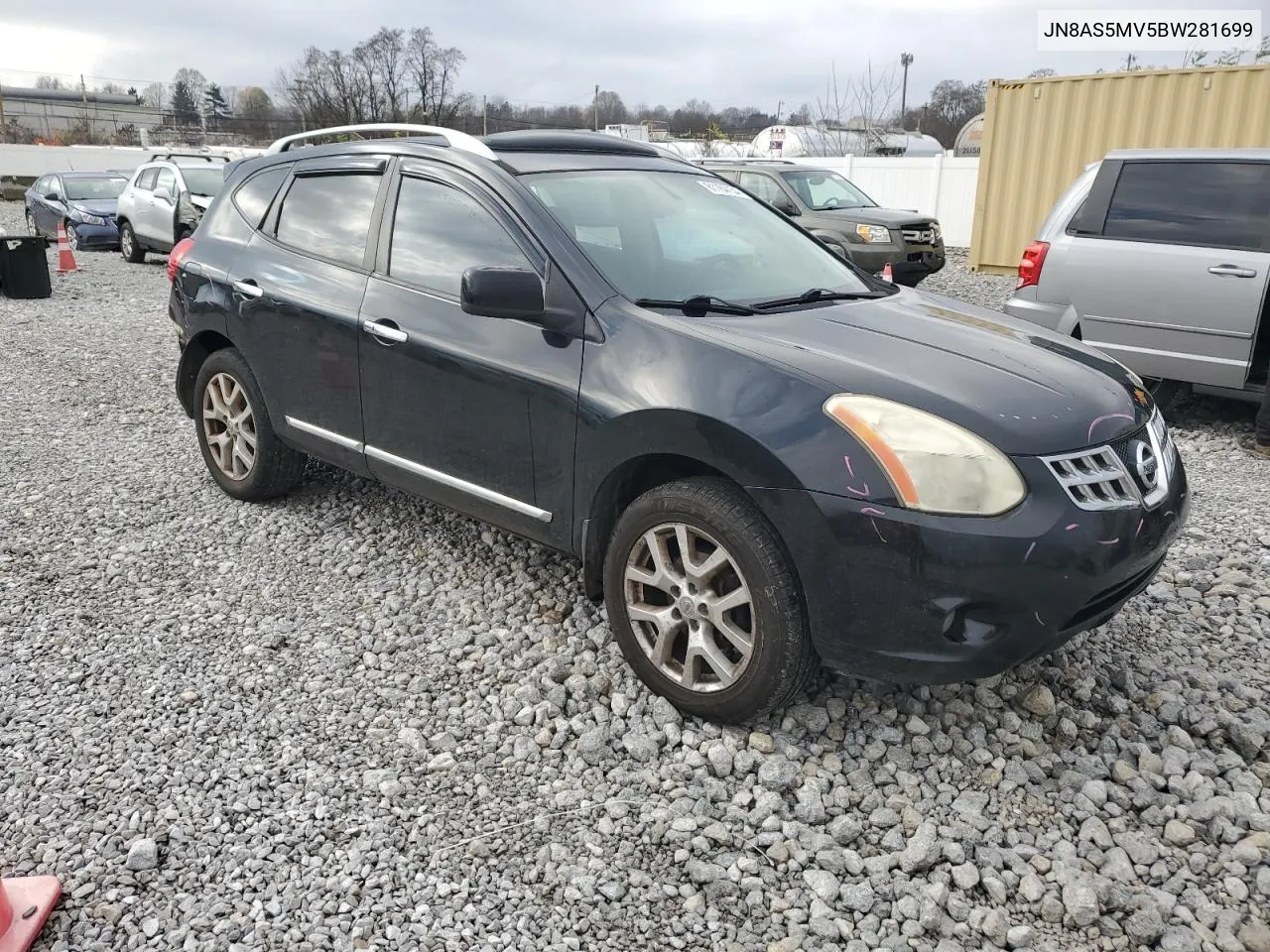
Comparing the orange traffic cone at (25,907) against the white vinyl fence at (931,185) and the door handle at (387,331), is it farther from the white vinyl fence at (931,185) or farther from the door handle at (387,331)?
the white vinyl fence at (931,185)

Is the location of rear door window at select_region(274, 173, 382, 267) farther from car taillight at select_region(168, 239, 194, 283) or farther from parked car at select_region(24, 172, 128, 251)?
parked car at select_region(24, 172, 128, 251)

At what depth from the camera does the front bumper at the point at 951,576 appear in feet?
8.58

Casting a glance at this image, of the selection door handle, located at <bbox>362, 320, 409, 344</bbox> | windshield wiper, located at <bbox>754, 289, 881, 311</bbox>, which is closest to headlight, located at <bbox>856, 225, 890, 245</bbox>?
windshield wiper, located at <bbox>754, 289, 881, 311</bbox>

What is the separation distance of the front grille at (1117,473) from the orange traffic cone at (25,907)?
2.76 metres

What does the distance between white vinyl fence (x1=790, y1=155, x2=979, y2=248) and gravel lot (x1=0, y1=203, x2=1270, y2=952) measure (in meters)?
16.8

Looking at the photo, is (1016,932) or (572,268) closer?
(1016,932)

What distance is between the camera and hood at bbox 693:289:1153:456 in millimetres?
2791

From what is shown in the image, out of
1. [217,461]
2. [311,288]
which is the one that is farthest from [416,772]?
[217,461]

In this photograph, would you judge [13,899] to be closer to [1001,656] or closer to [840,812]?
[840,812]

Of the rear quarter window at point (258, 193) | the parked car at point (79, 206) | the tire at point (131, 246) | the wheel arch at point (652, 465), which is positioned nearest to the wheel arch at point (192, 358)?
the rear quarter window at point (258, 193)

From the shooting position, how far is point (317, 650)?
3729 millimetres

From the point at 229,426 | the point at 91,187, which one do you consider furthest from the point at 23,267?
the point at 229,426

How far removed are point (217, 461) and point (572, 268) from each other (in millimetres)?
2683

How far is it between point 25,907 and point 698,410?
2126 millimetres
